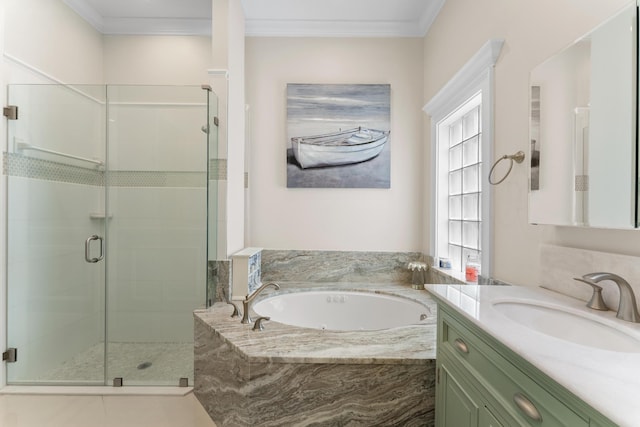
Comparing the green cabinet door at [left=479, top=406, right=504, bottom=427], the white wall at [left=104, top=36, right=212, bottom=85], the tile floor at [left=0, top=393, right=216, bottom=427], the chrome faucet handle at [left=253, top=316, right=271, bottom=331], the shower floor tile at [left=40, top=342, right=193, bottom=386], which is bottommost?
the tile floor at [left=0, top=393, right=216, bottom=427]

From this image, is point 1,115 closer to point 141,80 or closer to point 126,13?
point 141,80

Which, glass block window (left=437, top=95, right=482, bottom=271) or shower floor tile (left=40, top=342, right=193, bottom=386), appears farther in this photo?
glass block window (left=437, top=95, right=482, bottom=271)

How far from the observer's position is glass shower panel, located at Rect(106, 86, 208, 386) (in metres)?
2.29

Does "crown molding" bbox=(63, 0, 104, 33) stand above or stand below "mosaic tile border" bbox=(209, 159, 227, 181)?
above

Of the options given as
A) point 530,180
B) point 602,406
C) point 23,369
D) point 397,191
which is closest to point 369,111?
point 397,191

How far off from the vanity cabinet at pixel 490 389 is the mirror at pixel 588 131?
524 mm

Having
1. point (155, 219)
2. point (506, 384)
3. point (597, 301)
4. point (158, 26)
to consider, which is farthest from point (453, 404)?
point (158, 26)

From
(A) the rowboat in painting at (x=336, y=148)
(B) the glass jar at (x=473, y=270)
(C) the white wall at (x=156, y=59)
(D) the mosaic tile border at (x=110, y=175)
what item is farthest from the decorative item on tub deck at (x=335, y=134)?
(B) the glass jar at (x=473, y=270)

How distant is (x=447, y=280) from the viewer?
85.3 inches

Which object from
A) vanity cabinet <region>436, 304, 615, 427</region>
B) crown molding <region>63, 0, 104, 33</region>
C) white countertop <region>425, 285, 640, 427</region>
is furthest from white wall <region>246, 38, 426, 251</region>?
white countertop <region>425, 285, 640, 427</region>

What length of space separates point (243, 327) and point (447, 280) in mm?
1391

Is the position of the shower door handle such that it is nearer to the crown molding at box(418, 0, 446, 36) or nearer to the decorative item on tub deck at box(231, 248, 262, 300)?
the decorative item on tub deck at box(231, 248, 262, 300)

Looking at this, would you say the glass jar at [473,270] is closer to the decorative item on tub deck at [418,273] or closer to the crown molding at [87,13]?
the decorative item on tub deck at [418,273]

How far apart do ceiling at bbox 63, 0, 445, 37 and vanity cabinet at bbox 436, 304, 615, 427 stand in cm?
240
